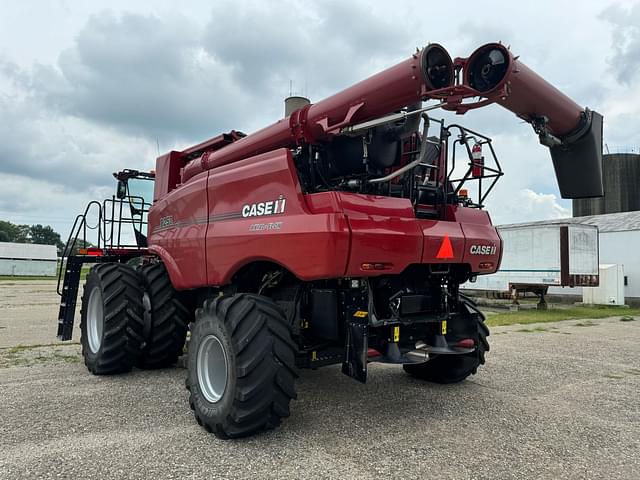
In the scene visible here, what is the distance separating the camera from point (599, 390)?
20.2 ft

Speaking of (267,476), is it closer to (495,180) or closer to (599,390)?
(495,180)

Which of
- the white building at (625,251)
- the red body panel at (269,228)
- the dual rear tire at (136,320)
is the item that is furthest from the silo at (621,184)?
the red body panel at (269,228)

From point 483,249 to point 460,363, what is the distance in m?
1.55

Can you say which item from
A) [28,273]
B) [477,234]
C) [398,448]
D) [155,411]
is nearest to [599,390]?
[477,234]

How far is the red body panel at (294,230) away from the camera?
4.03 metres

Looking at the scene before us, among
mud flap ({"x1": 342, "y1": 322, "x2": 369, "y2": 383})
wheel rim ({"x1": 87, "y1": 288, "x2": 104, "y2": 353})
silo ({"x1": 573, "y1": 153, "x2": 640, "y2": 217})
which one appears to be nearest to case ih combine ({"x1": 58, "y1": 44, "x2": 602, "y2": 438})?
mud flap ({"x1": 342, "y1": 322, "x2": 369, "y2": 383})

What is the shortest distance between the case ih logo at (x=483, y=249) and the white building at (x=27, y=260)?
2182 inches

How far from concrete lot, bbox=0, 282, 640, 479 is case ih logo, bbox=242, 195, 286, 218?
1.89m

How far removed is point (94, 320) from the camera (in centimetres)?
690

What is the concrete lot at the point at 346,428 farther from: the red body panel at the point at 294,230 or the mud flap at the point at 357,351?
the red body panel at the point at 294,230

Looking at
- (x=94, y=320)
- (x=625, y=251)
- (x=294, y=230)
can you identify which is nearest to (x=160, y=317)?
(x=94, y=320)

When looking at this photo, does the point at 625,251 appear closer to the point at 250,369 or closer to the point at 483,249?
the point at 483,249

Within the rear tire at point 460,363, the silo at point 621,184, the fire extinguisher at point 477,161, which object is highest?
the silo at point 621,184

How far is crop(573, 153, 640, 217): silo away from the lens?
35406 millimetres
